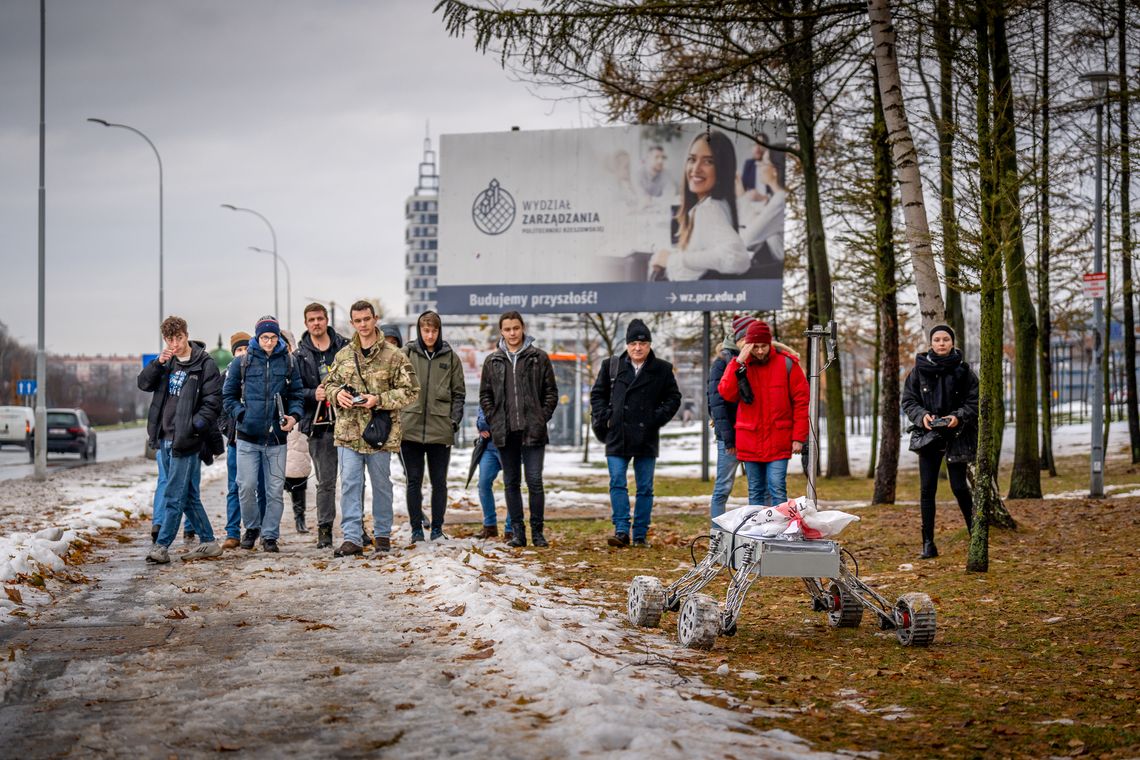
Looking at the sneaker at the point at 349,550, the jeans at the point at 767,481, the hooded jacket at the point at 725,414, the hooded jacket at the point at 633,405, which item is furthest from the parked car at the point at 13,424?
the jeans at the point at 767,481

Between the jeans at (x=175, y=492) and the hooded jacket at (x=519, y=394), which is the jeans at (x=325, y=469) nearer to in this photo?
the jeans at (x=175, y=492)

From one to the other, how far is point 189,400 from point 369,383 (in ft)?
4.76

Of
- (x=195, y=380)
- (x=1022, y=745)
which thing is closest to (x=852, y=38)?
(x=195, y=380)

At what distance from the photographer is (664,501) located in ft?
58.6

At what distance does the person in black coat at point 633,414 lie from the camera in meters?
11.1

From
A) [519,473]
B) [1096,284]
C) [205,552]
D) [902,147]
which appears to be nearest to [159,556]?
[205,552]

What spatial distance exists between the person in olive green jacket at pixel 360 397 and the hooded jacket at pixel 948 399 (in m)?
4.07

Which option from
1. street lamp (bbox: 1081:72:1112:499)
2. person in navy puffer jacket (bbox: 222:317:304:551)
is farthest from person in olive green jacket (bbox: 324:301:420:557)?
street lamp (bbox: 1081:72:1112:499)

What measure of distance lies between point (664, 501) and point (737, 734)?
44.2ft

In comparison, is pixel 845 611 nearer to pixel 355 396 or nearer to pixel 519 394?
pixel 519 394

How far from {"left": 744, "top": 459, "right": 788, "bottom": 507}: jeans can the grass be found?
2.05ft

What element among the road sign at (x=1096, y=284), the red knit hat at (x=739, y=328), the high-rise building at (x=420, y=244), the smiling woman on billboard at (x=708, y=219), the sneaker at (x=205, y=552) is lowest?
the sneaker at (x=205, y=552)

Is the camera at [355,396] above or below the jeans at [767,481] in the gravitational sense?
above

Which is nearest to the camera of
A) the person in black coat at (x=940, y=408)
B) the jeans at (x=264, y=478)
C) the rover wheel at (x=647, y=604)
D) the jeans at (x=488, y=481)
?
the rover wheel at (x=647, y=604)
